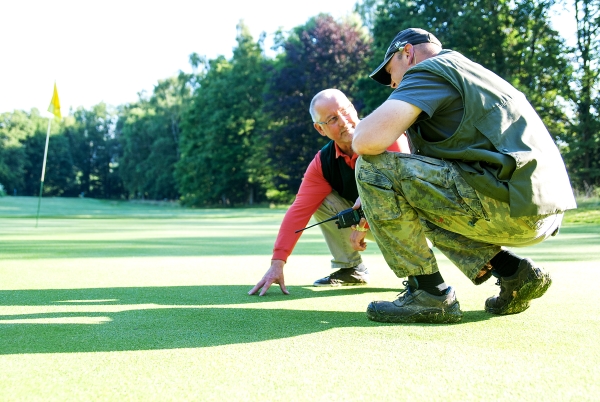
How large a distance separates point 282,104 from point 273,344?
33.6 m

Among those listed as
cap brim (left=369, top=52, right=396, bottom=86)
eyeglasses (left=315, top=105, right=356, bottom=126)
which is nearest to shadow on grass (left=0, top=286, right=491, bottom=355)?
eyeglasses (left=315, top=105, right=356, bottom=126)

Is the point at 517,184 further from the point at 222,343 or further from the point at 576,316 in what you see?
the point at 222,343

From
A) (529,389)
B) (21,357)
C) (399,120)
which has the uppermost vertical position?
(399,120)

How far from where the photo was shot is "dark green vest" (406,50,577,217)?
2.42 meters

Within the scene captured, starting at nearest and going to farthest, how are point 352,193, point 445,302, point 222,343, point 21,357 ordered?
point 21,357 → point 222,343 → point 445,302 → point 352,193

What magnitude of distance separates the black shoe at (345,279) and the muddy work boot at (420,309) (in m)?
1.39

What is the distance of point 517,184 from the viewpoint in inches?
95.1

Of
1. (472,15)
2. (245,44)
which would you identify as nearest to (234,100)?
(245,44)

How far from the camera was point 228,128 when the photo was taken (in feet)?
146

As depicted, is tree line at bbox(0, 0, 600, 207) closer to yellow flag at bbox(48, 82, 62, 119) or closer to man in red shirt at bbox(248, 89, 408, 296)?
yellow flag at bbox(48, 82, 62, 119)

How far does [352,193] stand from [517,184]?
1.70 meters

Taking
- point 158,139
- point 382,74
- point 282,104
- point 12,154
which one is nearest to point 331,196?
point 382,74

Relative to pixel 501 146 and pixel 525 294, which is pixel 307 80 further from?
pixel 501 146

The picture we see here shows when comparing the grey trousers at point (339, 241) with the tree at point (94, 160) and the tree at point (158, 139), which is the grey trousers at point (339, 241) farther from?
the tree at point (94, 160)
